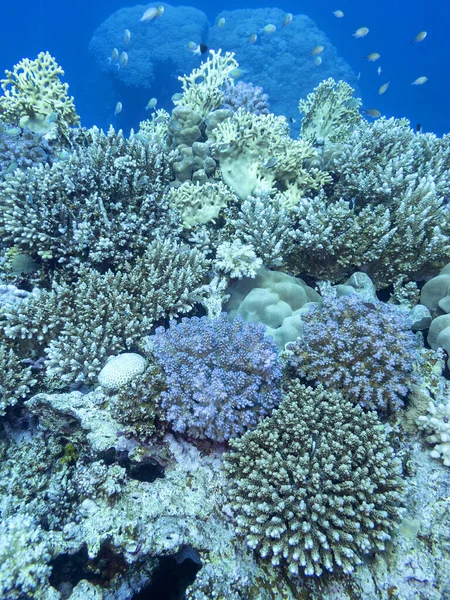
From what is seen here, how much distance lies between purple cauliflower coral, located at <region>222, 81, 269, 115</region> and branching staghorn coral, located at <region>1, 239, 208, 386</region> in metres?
4.50

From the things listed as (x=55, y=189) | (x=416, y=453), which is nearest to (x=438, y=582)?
(x=416, y=453)

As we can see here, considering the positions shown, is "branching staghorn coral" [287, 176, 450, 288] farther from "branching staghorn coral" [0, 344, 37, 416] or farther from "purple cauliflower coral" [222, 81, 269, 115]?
"branching staghorn coral" [0, 344, 37, 416]

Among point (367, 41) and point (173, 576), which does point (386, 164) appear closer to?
point (173, 576)

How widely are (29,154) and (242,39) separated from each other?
3733cm

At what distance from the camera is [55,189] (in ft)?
16.2

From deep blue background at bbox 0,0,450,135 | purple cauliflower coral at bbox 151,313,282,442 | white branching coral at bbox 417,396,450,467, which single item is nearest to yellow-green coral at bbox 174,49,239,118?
purple cauliflower coral at bbox 151,313,282,442

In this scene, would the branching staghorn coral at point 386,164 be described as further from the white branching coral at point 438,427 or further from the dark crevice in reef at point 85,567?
the dark crevice in reef at point 85,567

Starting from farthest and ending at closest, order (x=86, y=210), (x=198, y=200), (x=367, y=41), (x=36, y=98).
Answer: (x=367, y=41), (x=36, y=98), (x=198, y=200), (x=86, y=210)

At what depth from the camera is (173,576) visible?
8.63ft

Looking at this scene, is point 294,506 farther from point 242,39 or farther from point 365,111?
point 242,39

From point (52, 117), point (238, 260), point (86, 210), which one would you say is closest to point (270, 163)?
point (238, 260)

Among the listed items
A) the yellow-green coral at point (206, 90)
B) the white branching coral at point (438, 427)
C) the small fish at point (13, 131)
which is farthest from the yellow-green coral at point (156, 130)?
the white branching coral at point (438, 427)

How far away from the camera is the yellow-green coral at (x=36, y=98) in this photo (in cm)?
596

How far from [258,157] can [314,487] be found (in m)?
4.87
